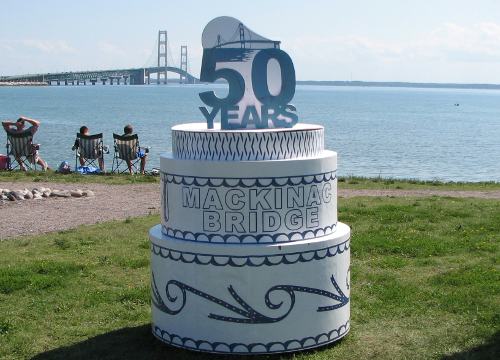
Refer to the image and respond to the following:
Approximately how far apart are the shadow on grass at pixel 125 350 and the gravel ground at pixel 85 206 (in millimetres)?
4876

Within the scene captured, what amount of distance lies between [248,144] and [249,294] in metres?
1.15

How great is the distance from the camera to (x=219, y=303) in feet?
21.5

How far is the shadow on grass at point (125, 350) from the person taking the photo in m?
6.67

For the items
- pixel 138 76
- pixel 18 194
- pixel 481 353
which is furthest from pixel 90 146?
pixel 138 76

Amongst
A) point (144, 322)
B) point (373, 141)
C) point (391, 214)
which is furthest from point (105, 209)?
point (373, 141)

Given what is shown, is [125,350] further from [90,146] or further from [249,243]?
[90,146]

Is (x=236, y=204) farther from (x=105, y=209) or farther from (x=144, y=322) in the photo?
(x=105, y=209)

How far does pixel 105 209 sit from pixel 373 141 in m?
37.0

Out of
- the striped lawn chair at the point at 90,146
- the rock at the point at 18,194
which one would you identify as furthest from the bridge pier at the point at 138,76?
the rock at the point at 18,194

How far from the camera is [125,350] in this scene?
6859mm

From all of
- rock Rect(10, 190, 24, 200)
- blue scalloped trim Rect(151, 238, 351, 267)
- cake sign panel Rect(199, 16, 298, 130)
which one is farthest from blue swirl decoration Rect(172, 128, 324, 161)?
rock Rect(10, 190, 24, 200)

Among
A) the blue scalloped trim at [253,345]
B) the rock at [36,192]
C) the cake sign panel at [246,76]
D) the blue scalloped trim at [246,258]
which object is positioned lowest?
the rock at [36,192]

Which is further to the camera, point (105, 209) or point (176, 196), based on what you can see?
point (105, 209)

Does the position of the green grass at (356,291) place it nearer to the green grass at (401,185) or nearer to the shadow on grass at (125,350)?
the shadow on grass at (125,350)
